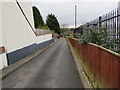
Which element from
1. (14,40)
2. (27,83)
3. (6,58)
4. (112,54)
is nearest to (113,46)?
(112,54)

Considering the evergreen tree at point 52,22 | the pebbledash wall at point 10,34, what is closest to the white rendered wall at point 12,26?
the pebbledash wall at point 10,34

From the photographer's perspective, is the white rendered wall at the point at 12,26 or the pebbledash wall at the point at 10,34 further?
the white rendered wall at the point at 12,26

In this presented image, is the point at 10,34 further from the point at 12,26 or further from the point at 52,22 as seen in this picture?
the point at 52,22

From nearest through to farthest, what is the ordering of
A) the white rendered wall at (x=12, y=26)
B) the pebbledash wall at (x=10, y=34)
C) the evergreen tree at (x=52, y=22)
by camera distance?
the pebbledash wall at (x=10, y=34) < the white rendered wall at (x=12, y=26) < the evergreen tree at (x=52, y=22)

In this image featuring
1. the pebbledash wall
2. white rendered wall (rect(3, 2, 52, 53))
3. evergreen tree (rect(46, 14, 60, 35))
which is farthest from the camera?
evergreen tree (rect(46, 14, 60, 35))

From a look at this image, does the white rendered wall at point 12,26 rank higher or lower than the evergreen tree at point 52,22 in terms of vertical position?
lower

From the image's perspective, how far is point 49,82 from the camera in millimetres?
6891

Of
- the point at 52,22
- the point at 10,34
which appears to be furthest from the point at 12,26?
the point at 52,22

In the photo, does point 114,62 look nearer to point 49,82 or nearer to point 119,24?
point 119,24

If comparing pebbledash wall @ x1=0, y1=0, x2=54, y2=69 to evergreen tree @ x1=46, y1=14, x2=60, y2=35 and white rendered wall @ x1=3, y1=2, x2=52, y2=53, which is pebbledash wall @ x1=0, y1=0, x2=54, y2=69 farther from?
evergreen tree @ x1=46, y1=14, x2=60, y2=35

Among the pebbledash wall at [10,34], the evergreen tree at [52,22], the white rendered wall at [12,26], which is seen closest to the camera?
the pebbledash wall at [10,34]

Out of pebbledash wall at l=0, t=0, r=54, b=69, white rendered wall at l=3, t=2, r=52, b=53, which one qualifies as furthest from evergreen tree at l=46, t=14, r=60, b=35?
pebbledash wall at l=0, t=0, r=54, b=69

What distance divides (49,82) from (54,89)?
923mm

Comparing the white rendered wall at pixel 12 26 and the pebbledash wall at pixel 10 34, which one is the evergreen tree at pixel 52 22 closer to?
the white rendered wall at pixel 12 26
